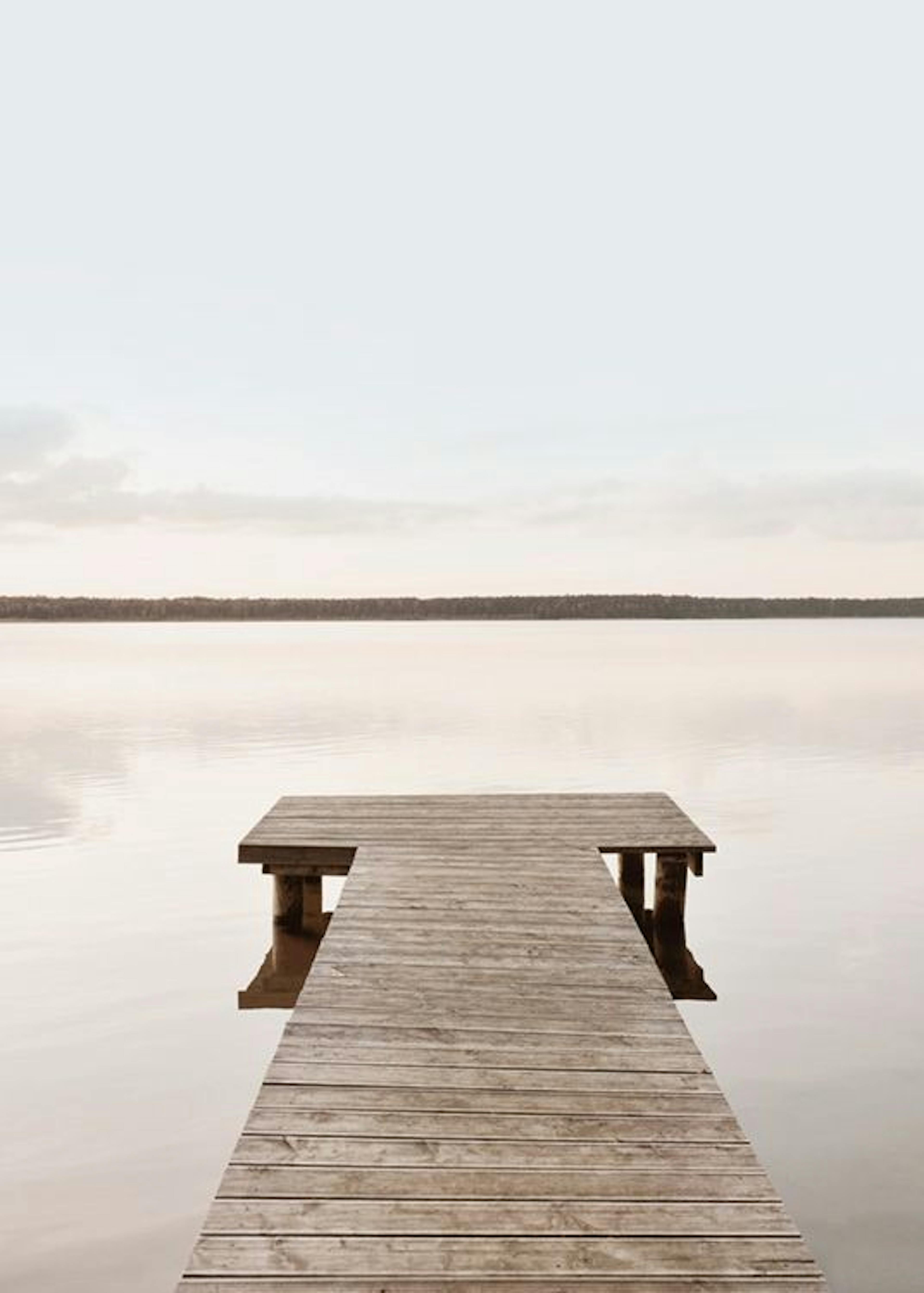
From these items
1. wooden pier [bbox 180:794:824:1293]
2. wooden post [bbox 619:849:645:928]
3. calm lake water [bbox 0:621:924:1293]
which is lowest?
calm lake water [bbox 0:621:924:1293]

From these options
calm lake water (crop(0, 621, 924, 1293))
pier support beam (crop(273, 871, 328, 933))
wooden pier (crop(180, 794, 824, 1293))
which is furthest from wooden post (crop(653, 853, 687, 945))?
pier support beam (crop(273, 871, 328, 933))

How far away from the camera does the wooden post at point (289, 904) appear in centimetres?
954

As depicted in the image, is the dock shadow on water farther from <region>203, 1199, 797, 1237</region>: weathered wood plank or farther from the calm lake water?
<region>203, 1199, 797, 1237</region>: weathered wood plank

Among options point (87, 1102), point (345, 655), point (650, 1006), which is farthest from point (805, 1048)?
point (345, 655)

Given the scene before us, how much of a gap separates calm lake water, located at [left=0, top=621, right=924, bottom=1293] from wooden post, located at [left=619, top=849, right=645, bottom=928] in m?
0.60

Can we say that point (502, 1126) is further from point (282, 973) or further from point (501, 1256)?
point (282, 973)

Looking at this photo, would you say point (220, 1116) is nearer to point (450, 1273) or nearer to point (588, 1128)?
point (588, 1128)

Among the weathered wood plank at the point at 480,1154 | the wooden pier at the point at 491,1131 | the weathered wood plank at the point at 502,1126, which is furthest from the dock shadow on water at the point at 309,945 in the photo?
the weathered wood plank at the point at 480,1154

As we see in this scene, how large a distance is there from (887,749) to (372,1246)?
23789 mm

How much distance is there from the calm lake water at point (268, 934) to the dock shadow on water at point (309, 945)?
0.71 ft

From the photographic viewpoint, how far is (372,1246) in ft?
10.8

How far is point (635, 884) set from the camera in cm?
1027

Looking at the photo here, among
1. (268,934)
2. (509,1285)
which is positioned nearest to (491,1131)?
(509,1285)

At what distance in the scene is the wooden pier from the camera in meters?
3.22
